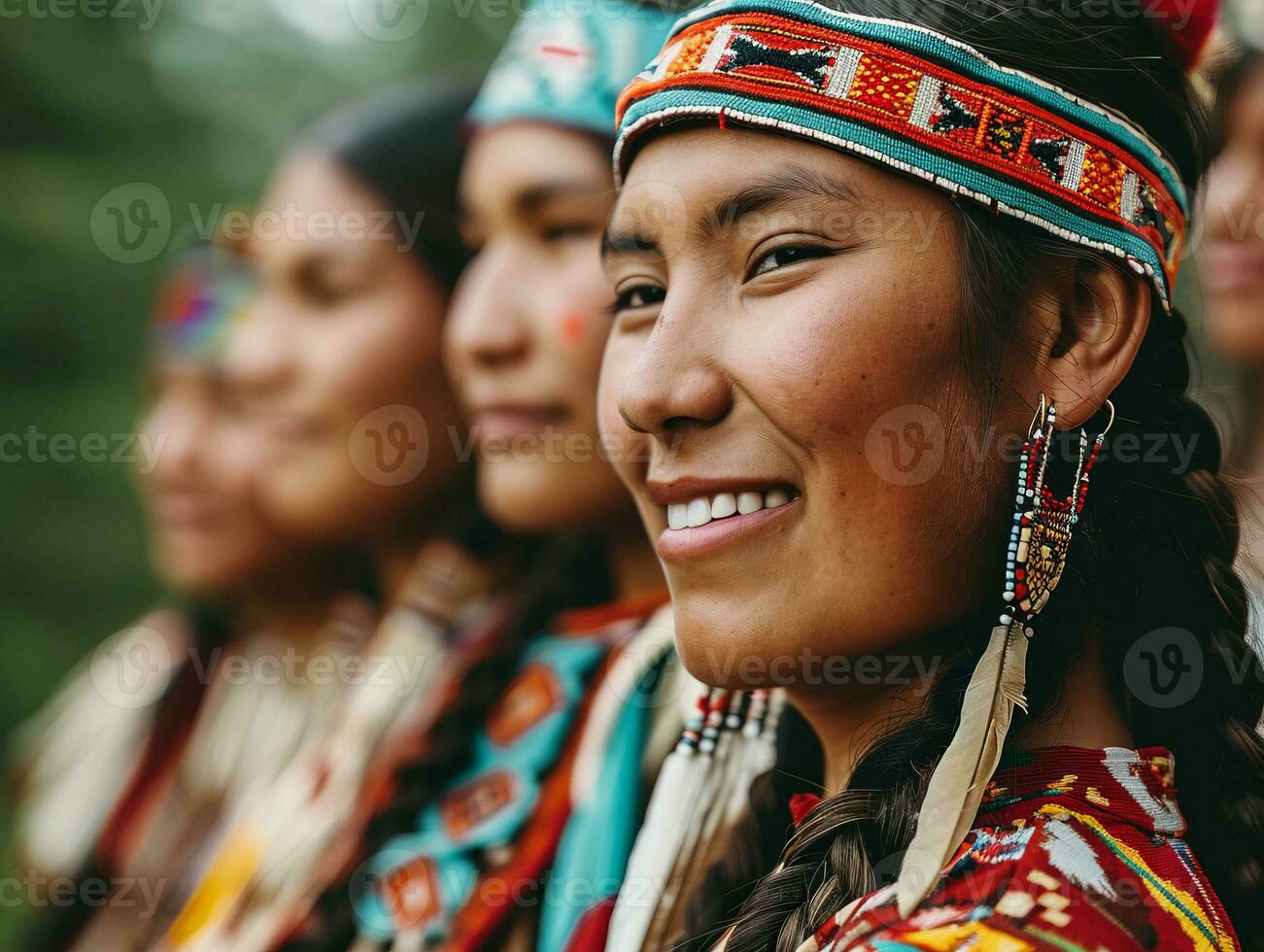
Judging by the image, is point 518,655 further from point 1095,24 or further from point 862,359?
point 1095,24

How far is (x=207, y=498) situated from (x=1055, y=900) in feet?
11.2

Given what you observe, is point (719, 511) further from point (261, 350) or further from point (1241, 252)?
point (261, 350)

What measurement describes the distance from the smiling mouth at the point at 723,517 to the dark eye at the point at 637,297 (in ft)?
1.09

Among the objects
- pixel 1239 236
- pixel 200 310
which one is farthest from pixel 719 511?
pixel 200 310

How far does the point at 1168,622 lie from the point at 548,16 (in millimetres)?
1895

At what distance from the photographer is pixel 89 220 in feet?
21.8

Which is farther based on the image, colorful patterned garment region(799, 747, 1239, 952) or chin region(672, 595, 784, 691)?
chin region(672, 595, 784, 691)

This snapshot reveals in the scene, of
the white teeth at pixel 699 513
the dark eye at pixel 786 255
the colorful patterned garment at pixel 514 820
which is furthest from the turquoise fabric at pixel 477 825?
the dark eye at pixel 786 255

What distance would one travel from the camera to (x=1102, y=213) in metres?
1.66

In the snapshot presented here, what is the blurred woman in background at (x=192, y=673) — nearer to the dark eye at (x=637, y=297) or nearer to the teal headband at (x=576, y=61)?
the teal headband at (x=576, y=61)

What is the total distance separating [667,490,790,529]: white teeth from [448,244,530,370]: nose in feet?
3.79

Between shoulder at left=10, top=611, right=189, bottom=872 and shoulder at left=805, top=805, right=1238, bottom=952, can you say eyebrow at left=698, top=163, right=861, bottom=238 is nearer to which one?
shoulder at left=805, top=805, right=1238, bottom=952

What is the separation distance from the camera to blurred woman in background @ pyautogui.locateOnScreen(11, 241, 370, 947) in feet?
13.9

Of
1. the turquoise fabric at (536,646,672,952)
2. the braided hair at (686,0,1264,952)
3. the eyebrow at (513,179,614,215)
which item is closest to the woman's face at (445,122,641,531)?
the eyebrow at (513,179,614,215)
